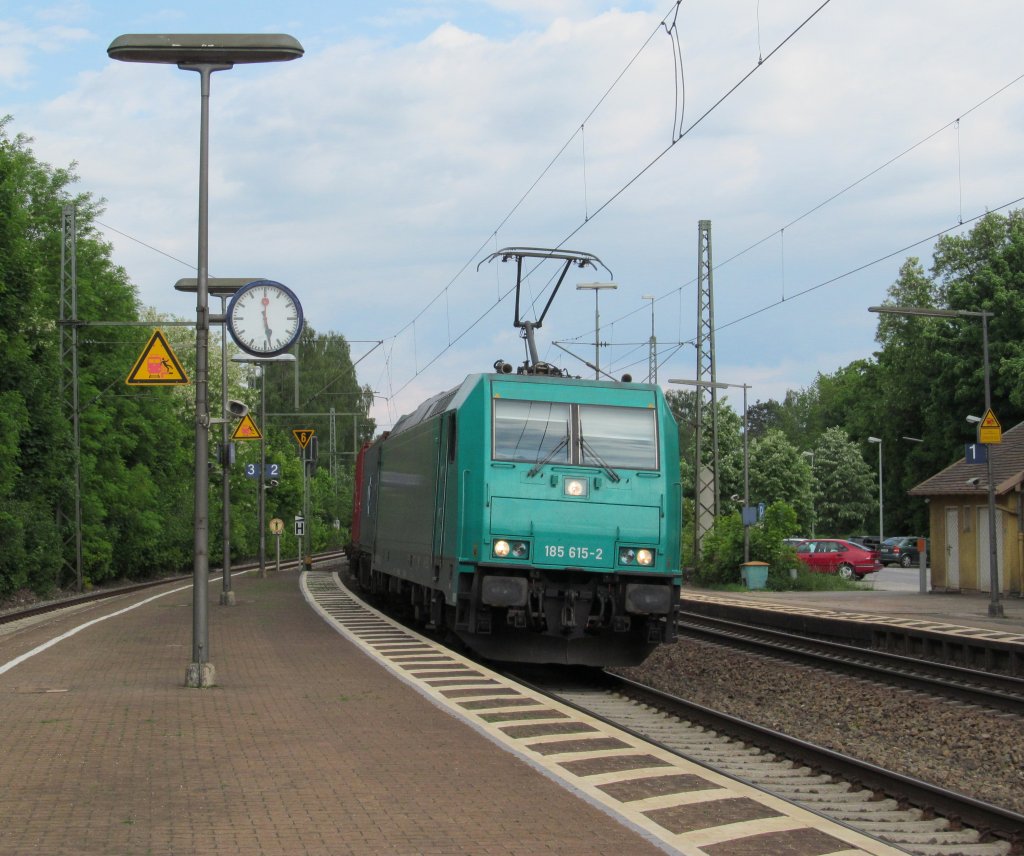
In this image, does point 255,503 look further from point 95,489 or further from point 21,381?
point 21,381

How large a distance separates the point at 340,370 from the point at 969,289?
151ft

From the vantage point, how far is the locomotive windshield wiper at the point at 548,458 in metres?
14.7

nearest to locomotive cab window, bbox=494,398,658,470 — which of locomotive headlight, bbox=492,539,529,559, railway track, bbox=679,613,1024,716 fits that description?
locomotive headlight, bbox=492,539,529,559

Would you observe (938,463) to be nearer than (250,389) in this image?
Yes

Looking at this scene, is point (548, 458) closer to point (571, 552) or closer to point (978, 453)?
point (571, 552)

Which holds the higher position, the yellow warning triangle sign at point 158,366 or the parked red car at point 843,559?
the yellow warning triangle sign at point 158,366

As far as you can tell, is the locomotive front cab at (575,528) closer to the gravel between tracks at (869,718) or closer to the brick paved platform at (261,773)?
the gravel between tracks at (869,718)

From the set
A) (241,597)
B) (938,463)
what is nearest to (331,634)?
(241,597)

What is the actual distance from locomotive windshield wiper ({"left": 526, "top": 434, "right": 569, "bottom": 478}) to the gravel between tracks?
10.7ft

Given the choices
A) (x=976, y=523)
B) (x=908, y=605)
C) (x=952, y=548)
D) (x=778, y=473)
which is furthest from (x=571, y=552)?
(x=778, y=473)

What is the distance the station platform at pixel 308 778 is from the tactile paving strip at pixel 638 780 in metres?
0.03

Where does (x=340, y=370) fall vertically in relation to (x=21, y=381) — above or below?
above

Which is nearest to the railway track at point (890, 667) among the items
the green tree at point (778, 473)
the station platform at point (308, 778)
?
the station platform at point (308, 778)

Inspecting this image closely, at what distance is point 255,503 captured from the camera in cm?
6912
